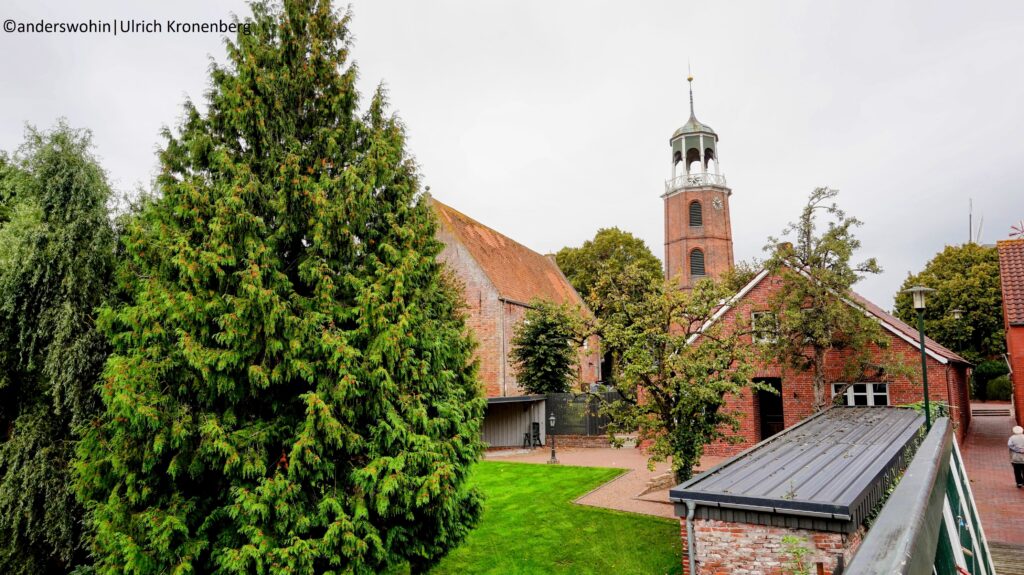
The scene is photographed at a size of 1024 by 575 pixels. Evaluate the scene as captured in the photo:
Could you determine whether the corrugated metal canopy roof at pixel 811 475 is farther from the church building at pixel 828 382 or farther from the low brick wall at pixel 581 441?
the low brick wall at pixel 581 441

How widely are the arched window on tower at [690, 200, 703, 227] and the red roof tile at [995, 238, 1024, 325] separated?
22887 millimetres

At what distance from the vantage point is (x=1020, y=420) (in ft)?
57.7

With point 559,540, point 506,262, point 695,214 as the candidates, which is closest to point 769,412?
point 559,540

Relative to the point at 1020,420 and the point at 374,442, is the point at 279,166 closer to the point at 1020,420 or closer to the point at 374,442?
the point at 374,442

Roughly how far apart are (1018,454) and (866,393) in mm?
5194

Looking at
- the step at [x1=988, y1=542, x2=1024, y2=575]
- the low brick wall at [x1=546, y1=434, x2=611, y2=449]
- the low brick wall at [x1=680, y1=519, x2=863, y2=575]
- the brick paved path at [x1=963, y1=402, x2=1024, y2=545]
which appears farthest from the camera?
the low brick wall at [x1=546, y1=434, x2=611, y2=449]

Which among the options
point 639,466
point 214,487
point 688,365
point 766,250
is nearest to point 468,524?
point 214,487

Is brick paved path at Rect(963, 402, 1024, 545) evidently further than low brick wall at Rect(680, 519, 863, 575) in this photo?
Yes

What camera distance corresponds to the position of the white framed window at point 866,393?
60.5ft

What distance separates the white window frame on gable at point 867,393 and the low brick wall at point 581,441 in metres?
9.43

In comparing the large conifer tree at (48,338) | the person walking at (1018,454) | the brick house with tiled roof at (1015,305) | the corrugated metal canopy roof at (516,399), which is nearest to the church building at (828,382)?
the brick house with tiled roof at (1015,305)

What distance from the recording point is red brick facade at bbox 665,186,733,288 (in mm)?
40906

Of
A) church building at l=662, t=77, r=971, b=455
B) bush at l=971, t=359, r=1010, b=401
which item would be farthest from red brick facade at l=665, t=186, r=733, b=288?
church building at l=662, t=77, r=971, b=455

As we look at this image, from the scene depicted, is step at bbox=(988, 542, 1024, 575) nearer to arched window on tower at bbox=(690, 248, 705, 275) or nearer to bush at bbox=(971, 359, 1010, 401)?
arched window on tower at bbox=(690, 248, 705, 275)
